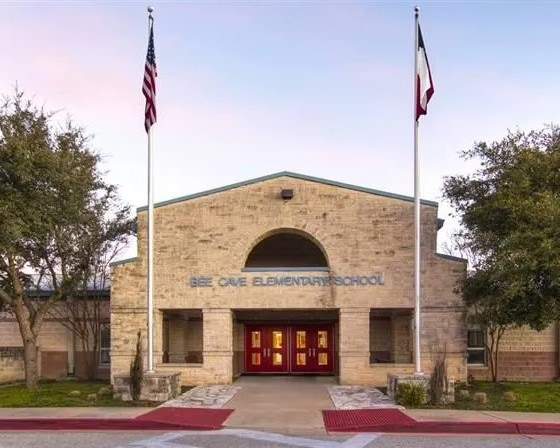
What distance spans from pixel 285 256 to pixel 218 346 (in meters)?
6.68

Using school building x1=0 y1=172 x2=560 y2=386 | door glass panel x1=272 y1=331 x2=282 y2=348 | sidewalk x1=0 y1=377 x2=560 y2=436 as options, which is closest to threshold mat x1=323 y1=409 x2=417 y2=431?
sidewalk x1=0 y1=377 x2=560 y2=436

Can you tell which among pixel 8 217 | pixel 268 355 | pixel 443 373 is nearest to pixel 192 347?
pixel 268 355

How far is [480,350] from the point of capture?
85.3 ft

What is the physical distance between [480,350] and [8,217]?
56.1 feet

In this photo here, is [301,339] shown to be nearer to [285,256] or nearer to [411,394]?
[285,256]

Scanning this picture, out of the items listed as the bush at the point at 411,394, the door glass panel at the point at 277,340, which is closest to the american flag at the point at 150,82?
the bush at the point at 411,394

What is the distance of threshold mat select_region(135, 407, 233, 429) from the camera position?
1438 centimetres

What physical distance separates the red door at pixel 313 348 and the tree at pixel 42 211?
27.5ft

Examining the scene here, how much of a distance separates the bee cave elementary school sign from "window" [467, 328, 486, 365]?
5393mm

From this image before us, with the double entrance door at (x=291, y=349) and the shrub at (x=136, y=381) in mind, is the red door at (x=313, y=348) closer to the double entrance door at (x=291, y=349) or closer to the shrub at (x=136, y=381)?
the double entrance door at (x=291, y=349)

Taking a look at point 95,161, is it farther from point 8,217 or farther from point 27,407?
point 27,407

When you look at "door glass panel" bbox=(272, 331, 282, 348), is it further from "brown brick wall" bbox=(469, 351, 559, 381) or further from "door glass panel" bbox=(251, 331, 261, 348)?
"brown brick wall" bbox=(469, 351, 559, 381)

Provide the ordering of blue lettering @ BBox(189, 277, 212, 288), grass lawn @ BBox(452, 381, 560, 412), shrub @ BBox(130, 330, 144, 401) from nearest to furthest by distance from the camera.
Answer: grass lawn @ BBox(452, 381, 560, 412) < shrub @ BBox(130, 330, 144, 401) < blue lettering @ BBox(189, 277, 212, 288)

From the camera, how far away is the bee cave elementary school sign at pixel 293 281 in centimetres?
2289
